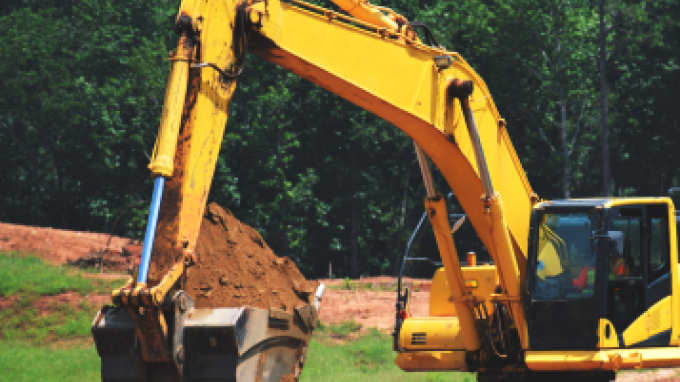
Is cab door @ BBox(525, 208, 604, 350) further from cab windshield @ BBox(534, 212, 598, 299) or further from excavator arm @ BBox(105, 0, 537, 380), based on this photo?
excavator arm @ BBox(105, 0, 537, 380)

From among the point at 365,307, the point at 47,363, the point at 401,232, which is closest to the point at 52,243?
the point at 365,307

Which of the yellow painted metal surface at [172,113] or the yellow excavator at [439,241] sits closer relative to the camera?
the yellow painted metal surface at [172,113]

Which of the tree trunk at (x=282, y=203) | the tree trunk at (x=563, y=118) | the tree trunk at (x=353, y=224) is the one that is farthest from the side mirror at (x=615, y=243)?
the tree trunk at (x=353, y=224)

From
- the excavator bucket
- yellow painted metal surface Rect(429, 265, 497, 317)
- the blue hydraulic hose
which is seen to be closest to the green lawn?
yellow painted metal surface Rect(429, 265, 497, 317)

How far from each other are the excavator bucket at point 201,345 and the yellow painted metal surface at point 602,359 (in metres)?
3.13

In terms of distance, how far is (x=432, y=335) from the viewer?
10.4m

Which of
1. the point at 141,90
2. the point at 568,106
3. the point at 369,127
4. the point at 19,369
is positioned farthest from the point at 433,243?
the point at 19,369

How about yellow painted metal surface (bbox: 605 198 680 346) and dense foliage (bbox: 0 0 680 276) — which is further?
dense foliage (bbox: 0 0 680 276)

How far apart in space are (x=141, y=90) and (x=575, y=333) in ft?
108

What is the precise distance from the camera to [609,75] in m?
40.0

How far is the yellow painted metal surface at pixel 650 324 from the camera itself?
29.8 ft

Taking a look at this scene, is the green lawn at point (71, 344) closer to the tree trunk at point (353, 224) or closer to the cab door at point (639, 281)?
the cab door at point (639, 281)

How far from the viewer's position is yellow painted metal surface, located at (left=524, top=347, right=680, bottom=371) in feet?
29.3

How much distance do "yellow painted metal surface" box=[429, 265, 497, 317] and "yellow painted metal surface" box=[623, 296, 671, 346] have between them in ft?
5.46
